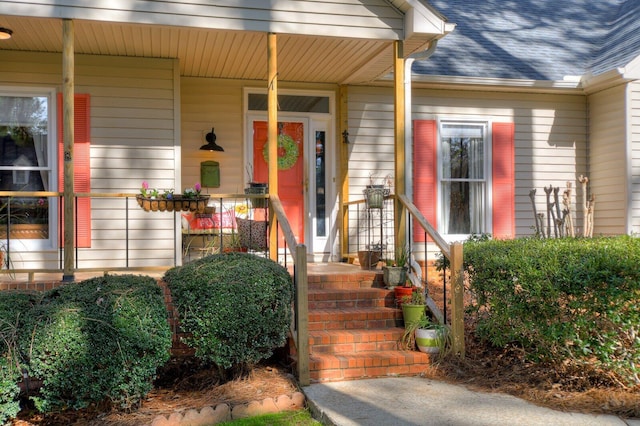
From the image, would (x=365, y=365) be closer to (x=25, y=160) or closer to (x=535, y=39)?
(x=25, y=160)

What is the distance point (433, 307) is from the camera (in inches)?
231

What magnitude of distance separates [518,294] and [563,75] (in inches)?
217

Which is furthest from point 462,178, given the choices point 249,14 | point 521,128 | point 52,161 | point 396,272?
point 52,161

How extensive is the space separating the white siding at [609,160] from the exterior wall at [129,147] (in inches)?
238

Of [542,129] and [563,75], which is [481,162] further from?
[563,75]

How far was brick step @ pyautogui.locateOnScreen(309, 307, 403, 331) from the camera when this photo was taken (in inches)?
222

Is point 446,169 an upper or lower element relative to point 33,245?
upper

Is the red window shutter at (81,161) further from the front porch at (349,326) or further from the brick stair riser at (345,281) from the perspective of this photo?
the brick stair riser at (345,281)

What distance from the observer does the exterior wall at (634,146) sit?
8422 mm

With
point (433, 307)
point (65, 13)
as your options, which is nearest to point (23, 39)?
point (65, 13)

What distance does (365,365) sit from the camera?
507cm

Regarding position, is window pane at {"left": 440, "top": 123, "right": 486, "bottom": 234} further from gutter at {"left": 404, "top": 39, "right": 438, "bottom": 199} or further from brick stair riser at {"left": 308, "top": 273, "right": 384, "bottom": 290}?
brick stair riser at {"left": 308, "top": 273, "right": 384, "bottom": 290}

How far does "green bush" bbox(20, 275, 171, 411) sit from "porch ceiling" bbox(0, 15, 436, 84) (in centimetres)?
302

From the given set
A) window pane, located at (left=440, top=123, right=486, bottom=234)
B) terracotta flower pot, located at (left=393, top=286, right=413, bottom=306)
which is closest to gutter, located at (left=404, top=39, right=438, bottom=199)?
window pane, located at (left=440, top=123, right=486, bottom=234)
